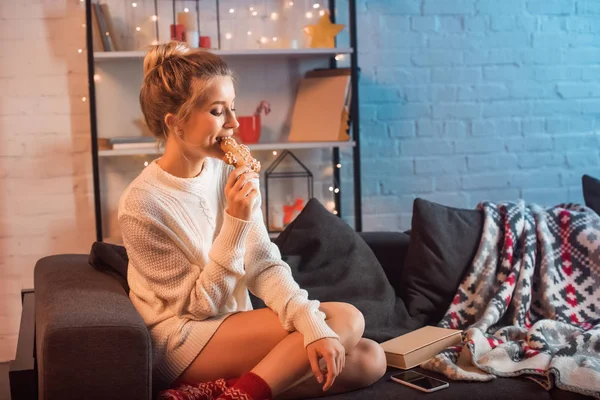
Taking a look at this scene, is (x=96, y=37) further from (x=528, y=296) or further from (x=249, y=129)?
(x=528, y=296)

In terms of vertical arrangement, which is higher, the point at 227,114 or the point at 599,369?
the point at 227,114

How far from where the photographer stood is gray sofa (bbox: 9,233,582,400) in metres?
1.72

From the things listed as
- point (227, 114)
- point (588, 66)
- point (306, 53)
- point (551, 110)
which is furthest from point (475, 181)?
point (227, 114)

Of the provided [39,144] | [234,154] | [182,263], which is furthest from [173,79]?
[39,144]

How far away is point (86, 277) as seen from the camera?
7.39 ft

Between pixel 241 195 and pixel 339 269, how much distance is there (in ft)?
2.49

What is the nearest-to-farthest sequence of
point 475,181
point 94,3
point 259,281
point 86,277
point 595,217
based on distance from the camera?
point 259,281, point 86,277, point 595,217, point 94,3, point 475,181

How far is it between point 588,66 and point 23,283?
277 cm

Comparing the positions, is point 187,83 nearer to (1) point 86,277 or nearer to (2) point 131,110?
A: (1) point 86,277

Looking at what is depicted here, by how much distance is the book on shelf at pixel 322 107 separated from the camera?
3.44m

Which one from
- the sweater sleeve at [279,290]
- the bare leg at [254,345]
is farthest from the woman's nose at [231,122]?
the bare leg at [254,345]

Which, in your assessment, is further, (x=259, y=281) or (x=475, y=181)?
(x=475, y=181)

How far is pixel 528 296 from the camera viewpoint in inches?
102

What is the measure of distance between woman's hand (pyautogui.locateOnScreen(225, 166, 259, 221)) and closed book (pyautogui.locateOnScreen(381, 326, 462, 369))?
24.7 inches
